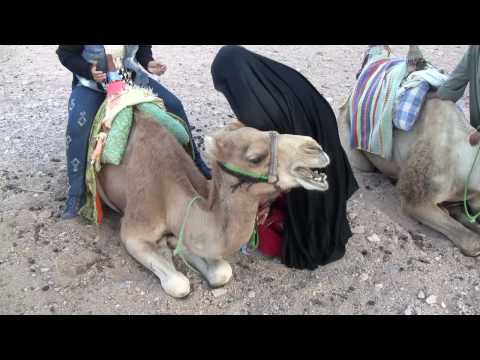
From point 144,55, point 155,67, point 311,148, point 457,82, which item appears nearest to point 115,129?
point 155,67

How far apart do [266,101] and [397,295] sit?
1.74 m

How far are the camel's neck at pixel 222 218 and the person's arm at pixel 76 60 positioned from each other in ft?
5.53

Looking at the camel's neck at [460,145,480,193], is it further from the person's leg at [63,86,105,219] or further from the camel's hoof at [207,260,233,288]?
the person's leg at [63,86,105,219]

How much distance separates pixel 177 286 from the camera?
3.66m

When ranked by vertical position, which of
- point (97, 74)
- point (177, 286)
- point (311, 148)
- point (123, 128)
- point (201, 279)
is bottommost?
point (201, 279)

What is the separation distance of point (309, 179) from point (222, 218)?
0.68 metres

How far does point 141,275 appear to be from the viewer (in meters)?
3.94

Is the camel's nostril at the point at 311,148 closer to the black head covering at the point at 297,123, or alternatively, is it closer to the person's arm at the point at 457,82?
the black head covering at the point at 297,123

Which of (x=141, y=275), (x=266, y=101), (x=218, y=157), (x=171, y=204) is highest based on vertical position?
(x=266, y=101)

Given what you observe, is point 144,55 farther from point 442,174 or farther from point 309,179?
point 442,174

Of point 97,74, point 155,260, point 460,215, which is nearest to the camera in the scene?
point 155,260

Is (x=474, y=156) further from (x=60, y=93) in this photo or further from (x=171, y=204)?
(x=60, y=93)

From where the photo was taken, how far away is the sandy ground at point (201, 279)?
3.69 metres

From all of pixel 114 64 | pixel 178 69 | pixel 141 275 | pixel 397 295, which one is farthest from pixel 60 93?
pixel 397 295
